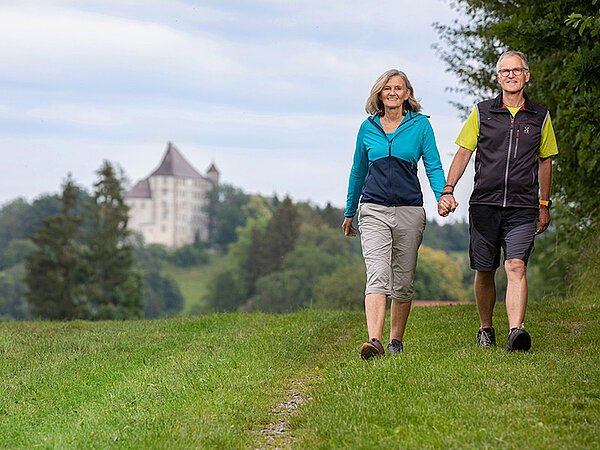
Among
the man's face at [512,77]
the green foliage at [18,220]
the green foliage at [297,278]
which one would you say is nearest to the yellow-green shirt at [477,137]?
the man's face at [512,77]

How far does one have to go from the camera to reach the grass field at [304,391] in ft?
15.6

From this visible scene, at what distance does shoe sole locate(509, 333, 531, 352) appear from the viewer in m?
6.63

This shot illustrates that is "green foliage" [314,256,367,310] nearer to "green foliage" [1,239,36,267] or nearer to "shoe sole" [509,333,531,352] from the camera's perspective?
"green foliage" [1,239,36,267]

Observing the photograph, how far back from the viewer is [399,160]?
22.5 ft

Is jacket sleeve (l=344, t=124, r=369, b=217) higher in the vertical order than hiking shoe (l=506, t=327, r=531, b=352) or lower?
higher

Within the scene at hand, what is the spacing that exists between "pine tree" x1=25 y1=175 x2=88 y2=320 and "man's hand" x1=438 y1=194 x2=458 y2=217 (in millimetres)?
50444

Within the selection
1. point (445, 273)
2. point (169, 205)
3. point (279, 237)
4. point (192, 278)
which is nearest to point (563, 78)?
point (445, 273)

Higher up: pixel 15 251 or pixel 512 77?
Answer: pixel 512 77

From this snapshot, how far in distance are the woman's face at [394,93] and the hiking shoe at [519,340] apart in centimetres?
222

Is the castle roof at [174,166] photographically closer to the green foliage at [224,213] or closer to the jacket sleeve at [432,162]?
the green foliage at [224,213]

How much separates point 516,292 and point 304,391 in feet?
6.74

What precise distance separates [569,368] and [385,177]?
221cm

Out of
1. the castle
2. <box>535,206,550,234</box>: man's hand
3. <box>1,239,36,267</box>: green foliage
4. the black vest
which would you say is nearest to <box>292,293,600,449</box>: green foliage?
<box>535,206,550,234</box>: man's hand

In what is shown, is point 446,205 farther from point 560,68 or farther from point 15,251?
point 15,251
